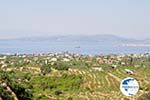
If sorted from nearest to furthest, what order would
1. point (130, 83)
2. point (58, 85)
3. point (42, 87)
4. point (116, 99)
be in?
point (130, 83)
point (116, 99)
point (42, 87)
point (58, 85)

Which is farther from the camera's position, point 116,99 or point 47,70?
point 47,70

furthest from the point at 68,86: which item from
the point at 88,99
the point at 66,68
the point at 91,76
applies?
the point at 66,68

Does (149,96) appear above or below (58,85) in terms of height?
above

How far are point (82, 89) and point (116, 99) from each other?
1500cm

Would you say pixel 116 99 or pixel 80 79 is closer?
pixel 116 99

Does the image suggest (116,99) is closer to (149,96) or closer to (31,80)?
(31,80)

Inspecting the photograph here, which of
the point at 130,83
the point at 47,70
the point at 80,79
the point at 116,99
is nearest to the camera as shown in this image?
the point at 130,83

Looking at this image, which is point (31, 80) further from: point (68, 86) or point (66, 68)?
point (66, 68)

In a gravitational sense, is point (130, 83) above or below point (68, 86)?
above

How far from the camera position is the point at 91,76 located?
61.7 metres

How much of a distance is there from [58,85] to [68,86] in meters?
1.31

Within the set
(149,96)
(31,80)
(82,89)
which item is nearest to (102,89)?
(82,89)

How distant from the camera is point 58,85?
5322cm

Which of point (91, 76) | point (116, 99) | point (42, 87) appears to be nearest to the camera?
point (116, 99)
